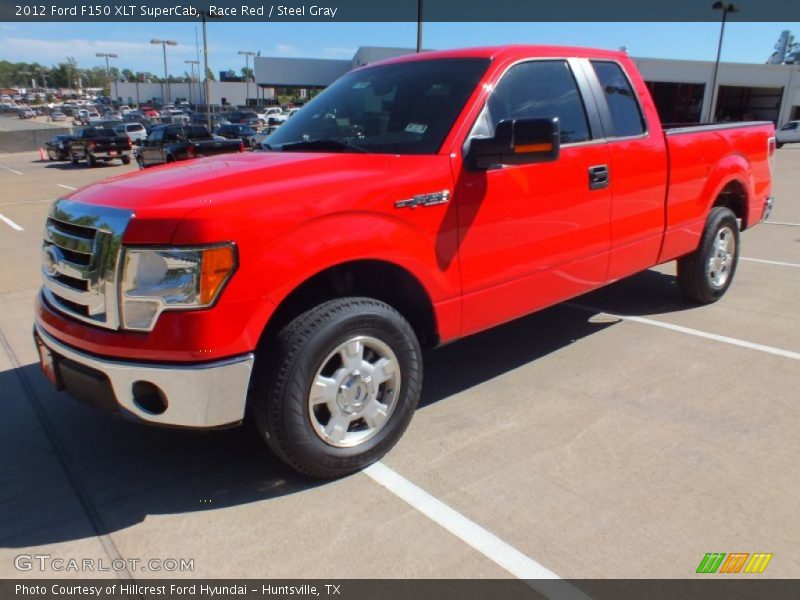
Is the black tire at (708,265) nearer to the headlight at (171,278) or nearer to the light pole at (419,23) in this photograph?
the headlight at (171,278)

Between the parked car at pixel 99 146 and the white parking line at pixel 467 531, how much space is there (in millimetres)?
28017

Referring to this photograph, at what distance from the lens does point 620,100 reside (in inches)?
177

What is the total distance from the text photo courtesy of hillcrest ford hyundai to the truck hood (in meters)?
0.02

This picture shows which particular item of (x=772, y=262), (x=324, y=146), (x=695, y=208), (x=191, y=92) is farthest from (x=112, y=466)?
(x=191, y=92)

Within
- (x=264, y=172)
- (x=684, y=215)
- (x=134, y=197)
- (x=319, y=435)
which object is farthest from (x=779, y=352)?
(x=134, y=197)

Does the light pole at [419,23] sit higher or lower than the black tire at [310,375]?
higher

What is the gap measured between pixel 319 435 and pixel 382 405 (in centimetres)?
38

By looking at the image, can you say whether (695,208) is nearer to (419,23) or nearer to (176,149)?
(176,149)

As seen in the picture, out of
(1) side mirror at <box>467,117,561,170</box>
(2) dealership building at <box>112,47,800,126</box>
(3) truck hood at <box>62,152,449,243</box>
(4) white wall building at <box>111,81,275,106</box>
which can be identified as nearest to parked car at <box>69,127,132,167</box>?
(2) dealership building at <box>112,47,800,126</box>

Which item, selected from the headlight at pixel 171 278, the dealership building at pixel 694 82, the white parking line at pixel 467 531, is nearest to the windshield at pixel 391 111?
the headlight at pixel 171 278

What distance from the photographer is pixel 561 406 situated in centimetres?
384

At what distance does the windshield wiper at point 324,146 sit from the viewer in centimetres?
358

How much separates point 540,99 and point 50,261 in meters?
2.86

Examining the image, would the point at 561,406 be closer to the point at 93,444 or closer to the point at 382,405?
the point at 382,405
